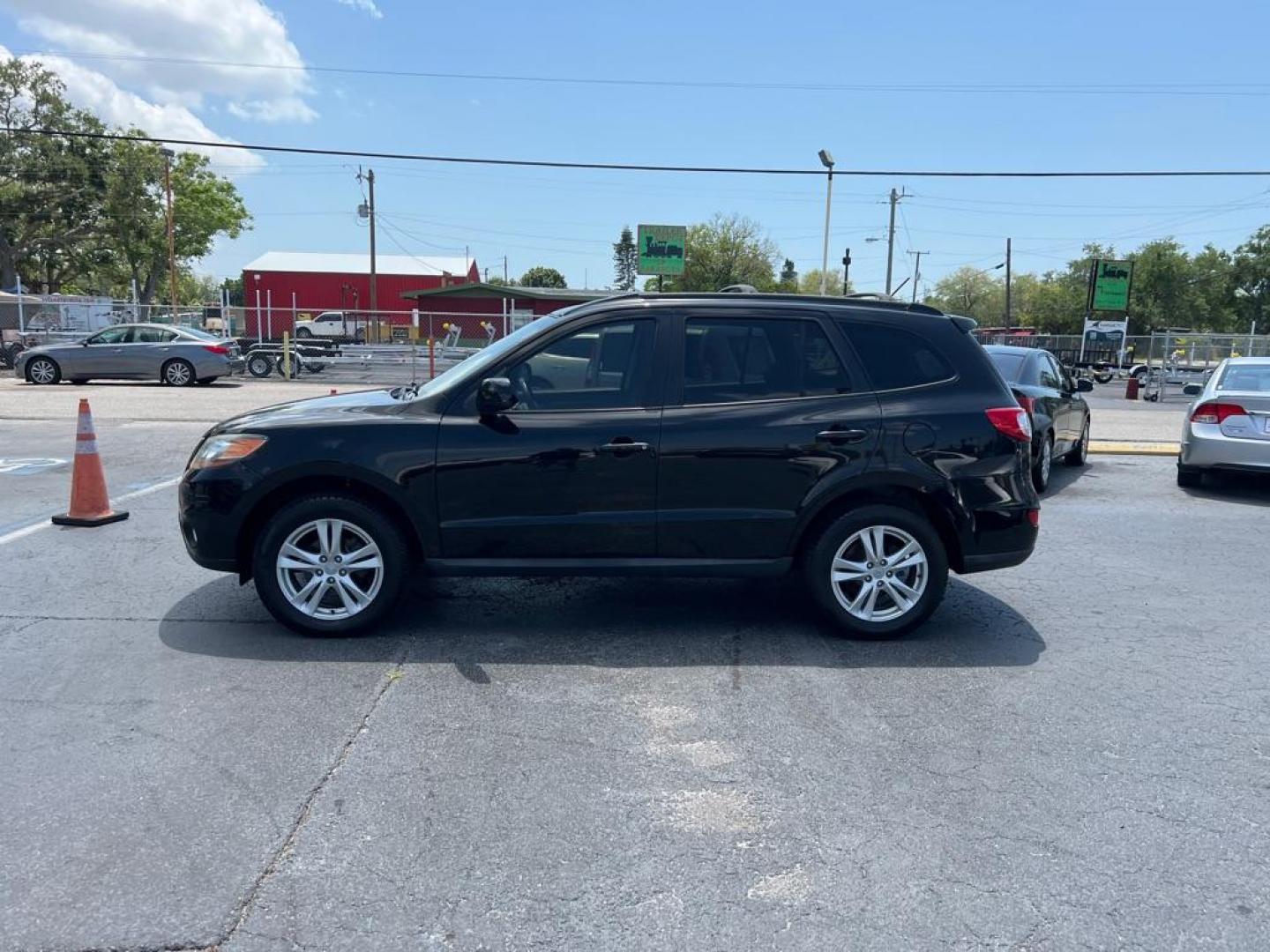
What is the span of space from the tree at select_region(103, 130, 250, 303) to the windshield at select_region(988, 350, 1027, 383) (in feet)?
160

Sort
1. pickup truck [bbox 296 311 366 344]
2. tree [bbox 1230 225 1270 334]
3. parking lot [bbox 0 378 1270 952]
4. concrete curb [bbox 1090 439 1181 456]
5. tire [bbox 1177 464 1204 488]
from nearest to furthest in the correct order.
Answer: parking lot [bbox 0 378 1270 952] < tire [bbox 1177 464 1204 488] < concrete curb [bbox 1090 439 1181 456] < pickup truck [bbox 296 311 366 344] < tree [bbox 1230 225 1270 334]

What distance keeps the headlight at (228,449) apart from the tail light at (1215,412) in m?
9.11

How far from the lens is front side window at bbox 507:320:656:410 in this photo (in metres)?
5.04

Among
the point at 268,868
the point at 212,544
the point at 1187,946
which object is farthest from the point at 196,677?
the point at 1187,946

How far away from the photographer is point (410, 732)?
13.1 ft

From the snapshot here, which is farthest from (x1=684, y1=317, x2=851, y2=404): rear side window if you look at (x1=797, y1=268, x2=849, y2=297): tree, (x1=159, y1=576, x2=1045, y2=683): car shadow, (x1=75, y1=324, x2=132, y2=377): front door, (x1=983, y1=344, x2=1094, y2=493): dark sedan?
(x1=797, y1=268, x2=849, y2=297): tree

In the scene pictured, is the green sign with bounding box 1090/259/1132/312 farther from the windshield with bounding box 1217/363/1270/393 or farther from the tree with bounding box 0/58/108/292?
the tree with bounding box 0/58/108/292

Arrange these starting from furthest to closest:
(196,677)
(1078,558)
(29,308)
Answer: (29,308), (1078,558), (196,677)

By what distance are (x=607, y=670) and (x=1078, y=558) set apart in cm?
427

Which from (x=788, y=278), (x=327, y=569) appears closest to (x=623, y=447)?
(x=327, y=569)

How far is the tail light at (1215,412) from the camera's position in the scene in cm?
960

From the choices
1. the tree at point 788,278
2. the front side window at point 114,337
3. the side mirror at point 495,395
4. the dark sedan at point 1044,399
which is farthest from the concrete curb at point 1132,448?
the tree at point 788,278

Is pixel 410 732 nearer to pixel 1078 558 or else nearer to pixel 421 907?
pixel 421 907

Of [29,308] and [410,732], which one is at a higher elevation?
[29,308]
